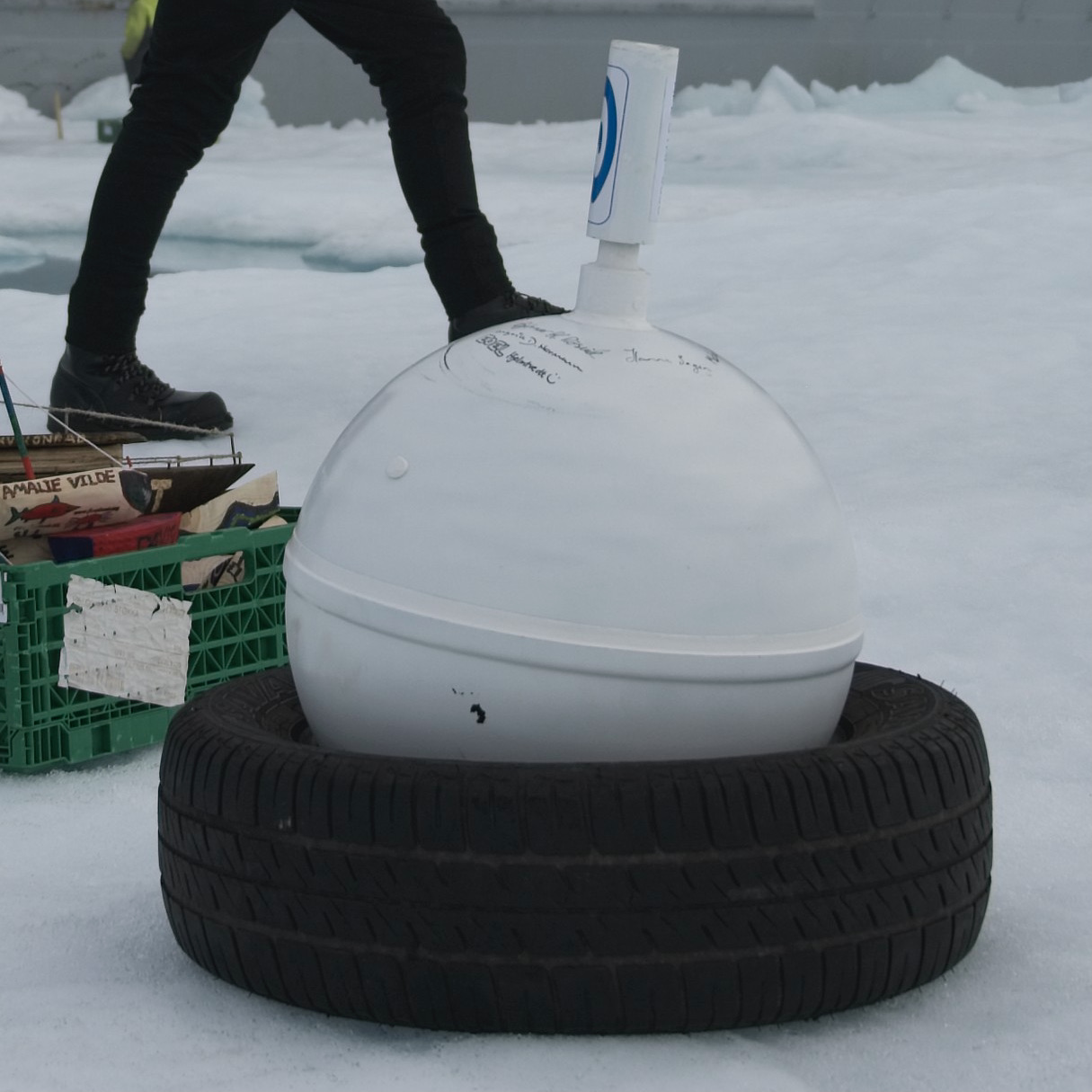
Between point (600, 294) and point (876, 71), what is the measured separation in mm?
10266

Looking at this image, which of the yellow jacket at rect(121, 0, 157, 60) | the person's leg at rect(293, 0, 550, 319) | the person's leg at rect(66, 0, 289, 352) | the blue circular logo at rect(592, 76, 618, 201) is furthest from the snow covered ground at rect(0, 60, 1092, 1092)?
the yellow jacket at rect(121, 0, 157, 60)

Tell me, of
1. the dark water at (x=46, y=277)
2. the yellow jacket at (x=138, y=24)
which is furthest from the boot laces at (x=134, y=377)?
the yellow jacket at (x=138, y=24)

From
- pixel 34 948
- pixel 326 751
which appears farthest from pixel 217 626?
pixel 326 751

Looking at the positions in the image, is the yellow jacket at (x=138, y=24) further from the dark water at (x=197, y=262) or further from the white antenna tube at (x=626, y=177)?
the white antenna tube at (x=626, y=177)

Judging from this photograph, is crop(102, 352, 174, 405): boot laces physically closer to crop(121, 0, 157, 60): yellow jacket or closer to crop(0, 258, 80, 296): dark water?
crop(0, 258, 80, 296): dark water

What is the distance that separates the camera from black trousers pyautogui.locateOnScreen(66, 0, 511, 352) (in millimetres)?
2682

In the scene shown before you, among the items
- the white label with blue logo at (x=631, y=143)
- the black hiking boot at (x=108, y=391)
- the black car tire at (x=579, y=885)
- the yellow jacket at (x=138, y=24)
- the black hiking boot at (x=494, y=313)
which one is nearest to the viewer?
the black car tire at (x=579, y=885)

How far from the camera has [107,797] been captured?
1608 millimetres

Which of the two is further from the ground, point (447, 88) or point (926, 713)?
point (447, 88)

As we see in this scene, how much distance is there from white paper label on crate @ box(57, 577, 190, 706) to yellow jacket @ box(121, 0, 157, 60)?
8.28m

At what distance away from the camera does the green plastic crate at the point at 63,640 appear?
1.58m

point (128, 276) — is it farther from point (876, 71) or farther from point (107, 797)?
point (876, 71)

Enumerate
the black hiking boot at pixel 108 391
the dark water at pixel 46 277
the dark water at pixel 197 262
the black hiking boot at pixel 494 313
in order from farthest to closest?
the dark water at pixel 197 262 < the dark water at pixel 46 277 < the black hiking boot at pixel 108 391 < the black hiking boot at pixel 494 313

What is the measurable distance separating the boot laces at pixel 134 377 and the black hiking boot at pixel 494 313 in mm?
631
